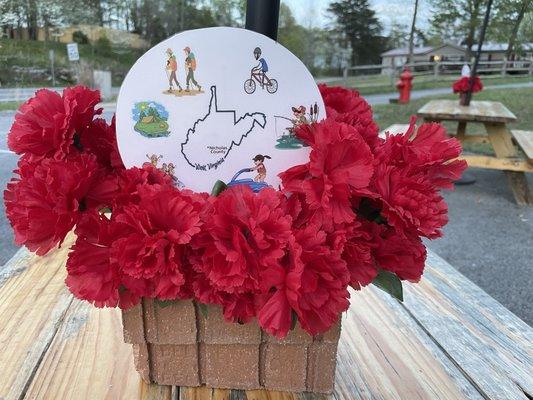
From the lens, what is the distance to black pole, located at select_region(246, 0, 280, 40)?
2.06ft

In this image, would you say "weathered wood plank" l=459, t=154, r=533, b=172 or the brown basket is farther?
"weathered wood plank" l=459, t=154, r=533, b=172

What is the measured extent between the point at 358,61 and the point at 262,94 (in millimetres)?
2731

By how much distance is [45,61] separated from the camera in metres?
1.44

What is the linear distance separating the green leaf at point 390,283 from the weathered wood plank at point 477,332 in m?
0.23

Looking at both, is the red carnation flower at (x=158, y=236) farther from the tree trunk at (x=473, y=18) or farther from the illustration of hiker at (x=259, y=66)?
the tree trunk at (x=473, y=18)

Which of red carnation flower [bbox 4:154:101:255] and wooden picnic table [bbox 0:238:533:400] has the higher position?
red carnation flower [bbox 4:154:101:255]

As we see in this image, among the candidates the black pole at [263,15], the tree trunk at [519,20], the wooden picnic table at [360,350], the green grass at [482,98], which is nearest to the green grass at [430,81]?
the green grass at [482,98]

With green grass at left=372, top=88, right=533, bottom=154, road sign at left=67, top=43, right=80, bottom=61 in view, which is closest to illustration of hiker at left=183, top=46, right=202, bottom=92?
road sign at left=67, top=43, right=80, bottom=61

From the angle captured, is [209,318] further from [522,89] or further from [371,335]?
[522,89]

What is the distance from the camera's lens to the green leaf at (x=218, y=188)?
52cm

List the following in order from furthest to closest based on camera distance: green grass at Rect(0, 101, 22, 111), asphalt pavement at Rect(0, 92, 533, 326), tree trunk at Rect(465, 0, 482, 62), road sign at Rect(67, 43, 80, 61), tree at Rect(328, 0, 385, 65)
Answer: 1. tree trunk at Rect(465, 0, 482, 62)
2. tree at Rect(328, 0, 385, 65)
3. asphalt pavement at Rect(0, 92, 533, 326)
4. road sign at Rect(67, 43, 80, 61)
5. green grass at Rect(0, 101, 22, 111)

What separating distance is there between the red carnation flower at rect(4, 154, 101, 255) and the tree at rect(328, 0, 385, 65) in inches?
85.1

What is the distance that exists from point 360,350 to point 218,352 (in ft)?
0.77

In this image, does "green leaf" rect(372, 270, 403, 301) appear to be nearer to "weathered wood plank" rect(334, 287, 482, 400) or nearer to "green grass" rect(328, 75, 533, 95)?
"weathered wood plank" rect(334, 287, 482, 400)
